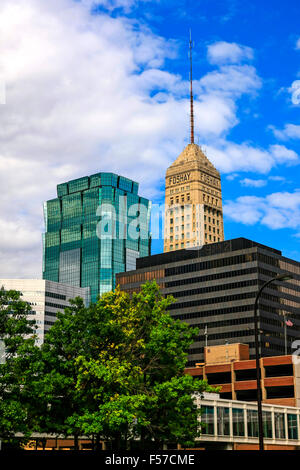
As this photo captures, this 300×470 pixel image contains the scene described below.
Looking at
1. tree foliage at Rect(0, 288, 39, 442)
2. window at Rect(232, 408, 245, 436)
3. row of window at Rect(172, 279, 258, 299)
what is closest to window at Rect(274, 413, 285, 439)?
window at Rect(232, 408, 245, 436)

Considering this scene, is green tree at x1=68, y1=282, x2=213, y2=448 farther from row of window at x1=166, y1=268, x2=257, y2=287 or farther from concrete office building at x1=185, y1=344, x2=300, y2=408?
row of window at x1=166, y1=268, x2=257, y2=287

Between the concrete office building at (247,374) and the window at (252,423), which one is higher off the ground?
the concrete office building at (247,374)

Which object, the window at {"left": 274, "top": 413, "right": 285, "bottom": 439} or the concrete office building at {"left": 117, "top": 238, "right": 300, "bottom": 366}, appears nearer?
the window at {"left": 274, "top": 413, "right": 285, "bottom": 439}

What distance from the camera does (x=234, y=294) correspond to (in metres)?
168

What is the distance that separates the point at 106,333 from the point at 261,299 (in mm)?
110914

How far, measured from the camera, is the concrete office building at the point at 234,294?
536 feet

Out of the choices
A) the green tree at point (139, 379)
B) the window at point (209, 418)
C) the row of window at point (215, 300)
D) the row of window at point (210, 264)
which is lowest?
the window at point (209, 418)

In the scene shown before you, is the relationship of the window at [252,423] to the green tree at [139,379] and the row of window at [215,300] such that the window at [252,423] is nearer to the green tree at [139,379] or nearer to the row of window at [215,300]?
the green tree at [139,379]

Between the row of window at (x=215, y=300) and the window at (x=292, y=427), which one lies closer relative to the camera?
the window at (x=292, y=427)

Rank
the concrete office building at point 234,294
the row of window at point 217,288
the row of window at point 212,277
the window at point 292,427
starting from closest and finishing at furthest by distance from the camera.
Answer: the window at point 292,427
the concrete office building at point 234,294
the row of window at point 217,288
the row of window at point 212,277

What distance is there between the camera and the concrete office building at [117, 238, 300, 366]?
164 m

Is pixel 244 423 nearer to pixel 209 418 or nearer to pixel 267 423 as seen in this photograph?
pixel 209 418

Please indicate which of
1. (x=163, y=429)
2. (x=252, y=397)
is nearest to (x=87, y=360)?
(x=163, y=429)

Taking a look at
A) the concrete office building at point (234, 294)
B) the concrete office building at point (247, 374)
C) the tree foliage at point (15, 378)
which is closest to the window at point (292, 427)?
the concrete office building at point (247, 374)
